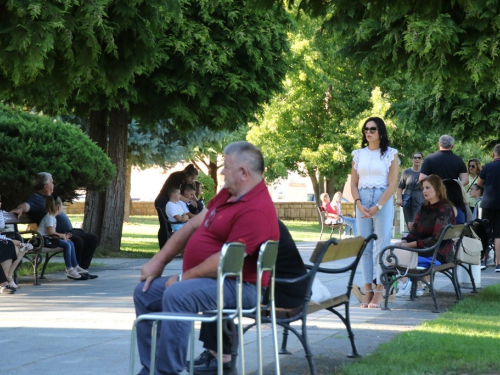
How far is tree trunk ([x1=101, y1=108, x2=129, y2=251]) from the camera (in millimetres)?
17953

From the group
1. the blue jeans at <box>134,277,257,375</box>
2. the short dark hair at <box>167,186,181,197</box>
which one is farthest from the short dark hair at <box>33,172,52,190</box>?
the blue jeans at <box>134,277,257,375</box>

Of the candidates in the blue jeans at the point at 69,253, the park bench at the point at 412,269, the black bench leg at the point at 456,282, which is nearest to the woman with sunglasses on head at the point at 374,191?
the park bench at the point at 412,269

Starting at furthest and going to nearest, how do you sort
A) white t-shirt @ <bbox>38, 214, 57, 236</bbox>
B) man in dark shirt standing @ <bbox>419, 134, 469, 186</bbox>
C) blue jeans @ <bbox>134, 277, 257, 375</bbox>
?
man in dark shirt standing @ <bbox>419, 134, 469, 186</bbox> < white t-shirt @ <bbox>38, 214, 57, 236</bbox> < blue jeans @ <bbox>134, 277, 257, 375</bbox>

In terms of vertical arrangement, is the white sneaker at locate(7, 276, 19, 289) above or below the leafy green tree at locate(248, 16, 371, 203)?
below

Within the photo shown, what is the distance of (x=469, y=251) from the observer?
10.5 m

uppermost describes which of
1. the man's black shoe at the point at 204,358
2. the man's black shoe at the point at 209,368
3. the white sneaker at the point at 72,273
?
the white sneaker at the point at 72,273

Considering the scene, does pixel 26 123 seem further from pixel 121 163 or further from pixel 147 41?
pixel 147 41

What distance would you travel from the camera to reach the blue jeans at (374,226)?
9766 millimetres

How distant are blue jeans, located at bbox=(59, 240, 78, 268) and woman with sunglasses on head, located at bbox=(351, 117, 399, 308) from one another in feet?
15.0

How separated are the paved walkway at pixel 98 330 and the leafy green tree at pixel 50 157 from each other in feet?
15.8

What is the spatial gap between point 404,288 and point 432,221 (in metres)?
1.20

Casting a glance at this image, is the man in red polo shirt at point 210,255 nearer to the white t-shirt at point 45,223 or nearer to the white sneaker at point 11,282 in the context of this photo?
the white sneaker at point 11,282

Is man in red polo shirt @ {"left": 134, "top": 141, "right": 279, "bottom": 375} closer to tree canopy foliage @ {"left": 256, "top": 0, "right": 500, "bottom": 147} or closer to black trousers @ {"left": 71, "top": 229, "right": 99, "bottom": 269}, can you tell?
tree canopy foliage @ {"left": 256, "top": 0, "right": 500, "bottom": 147}

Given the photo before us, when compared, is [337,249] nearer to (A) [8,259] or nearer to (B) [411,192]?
(A) [8,259]
